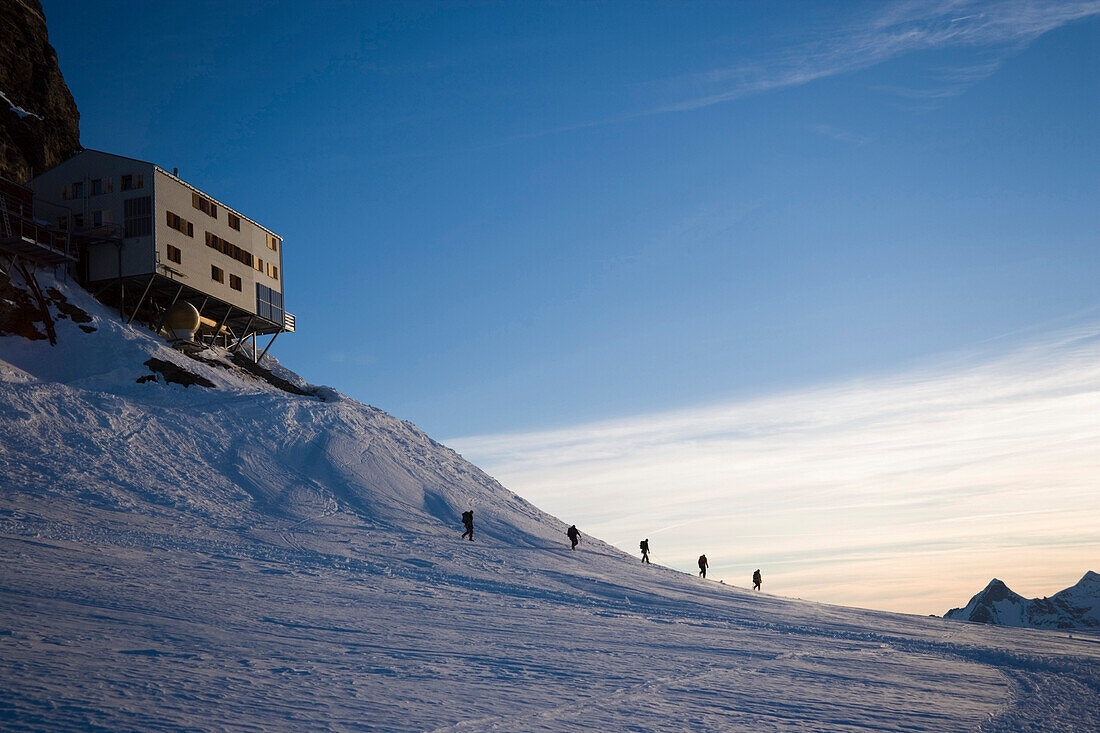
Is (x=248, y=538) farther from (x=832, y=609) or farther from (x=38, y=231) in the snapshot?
(x=38, y=231)

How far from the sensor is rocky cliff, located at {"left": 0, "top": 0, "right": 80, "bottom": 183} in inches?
2003

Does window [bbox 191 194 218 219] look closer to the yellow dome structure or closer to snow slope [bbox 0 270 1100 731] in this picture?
the yellow dome structure

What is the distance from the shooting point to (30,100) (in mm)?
54375

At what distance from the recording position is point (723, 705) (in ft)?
42.8

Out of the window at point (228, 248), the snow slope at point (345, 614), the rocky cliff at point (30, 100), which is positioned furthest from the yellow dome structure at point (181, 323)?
the rocky cliff at point (30, 100)

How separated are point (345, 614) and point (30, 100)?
2130 inches

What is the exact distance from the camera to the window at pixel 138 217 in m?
46.6

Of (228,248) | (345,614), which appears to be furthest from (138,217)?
(345,614)

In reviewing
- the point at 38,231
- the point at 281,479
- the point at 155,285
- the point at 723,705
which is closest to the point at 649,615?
the point at 723,705

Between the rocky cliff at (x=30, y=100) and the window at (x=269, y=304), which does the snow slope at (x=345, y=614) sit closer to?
the window at (x=269, y=304)

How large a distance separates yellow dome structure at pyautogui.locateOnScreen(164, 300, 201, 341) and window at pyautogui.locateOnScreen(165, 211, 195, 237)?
469cm

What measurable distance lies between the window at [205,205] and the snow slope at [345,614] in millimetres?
12038

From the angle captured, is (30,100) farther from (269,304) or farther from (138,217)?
(269,304)

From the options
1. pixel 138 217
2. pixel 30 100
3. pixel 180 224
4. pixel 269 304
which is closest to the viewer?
pixel 138 217
